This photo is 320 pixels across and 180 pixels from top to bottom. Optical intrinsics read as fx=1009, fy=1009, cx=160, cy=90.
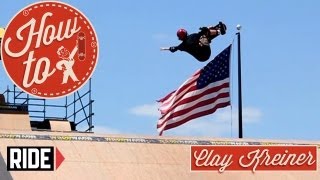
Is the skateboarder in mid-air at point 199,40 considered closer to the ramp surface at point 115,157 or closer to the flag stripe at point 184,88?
the flag stripe at point 184,88

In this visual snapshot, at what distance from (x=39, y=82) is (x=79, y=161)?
3902 mm

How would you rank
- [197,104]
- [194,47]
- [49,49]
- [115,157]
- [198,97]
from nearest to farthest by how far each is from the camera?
[115,157], [49,49], [194,47], [197,104], [198,97]

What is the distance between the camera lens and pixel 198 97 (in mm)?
38969

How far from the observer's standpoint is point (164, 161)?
3619cm

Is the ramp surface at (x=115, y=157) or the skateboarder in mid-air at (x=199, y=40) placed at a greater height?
the skateboarder in mid-air at (x=199, y=40)

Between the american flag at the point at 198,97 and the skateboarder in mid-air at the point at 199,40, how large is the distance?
3.99 feet

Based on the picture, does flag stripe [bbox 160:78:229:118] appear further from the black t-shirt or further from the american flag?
the black t-shirt

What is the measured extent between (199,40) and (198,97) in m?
2.36

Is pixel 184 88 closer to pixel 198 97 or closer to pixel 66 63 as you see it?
pixel 198 97

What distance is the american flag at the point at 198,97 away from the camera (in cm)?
3862

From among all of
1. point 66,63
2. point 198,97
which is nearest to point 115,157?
point 66,63

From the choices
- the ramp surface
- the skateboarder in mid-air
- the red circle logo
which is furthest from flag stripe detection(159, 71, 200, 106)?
the red circle logo

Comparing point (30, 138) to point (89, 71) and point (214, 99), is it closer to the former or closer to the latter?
point (89, 71)

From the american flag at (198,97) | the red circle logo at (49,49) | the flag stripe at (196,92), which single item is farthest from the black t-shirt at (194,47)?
the red circle logo at (49,49)
